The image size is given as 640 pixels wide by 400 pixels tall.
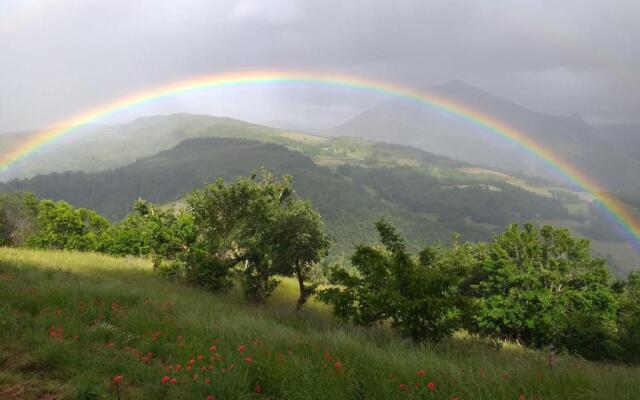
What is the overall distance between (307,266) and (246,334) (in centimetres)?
1389

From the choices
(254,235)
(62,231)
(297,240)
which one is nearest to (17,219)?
(62,231)

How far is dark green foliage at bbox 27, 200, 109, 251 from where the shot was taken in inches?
1486

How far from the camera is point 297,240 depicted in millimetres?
19828

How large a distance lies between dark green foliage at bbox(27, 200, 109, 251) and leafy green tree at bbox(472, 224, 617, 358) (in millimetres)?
34432

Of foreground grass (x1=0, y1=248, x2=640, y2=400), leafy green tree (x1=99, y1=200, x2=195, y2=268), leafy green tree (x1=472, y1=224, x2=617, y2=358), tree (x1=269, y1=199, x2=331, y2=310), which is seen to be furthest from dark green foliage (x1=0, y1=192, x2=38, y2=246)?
leafy green tree (x1=472, y1=224, x2=617, y2=358)

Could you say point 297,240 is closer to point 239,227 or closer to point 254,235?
point 254,235

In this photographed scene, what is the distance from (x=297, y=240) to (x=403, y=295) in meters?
10.2

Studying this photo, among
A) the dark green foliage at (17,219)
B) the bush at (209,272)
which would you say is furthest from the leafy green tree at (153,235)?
the dark green foliage at (17,219)

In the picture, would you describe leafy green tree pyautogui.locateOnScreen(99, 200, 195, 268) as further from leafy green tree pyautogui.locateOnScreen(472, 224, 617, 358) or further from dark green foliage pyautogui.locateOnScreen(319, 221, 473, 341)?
leafy green tree pyautogui.locateOnScreen(472, 224, 617, 358)

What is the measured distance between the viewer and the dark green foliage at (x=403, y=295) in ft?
31.9

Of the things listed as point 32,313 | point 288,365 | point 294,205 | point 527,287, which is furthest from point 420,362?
point 527,287

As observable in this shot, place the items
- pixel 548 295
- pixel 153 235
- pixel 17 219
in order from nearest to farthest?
pixel 548 295 → pixel 153 235 → pixel 17 219

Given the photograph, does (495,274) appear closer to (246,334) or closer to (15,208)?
(246,334)

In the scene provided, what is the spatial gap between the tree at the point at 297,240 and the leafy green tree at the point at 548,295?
371 inches
